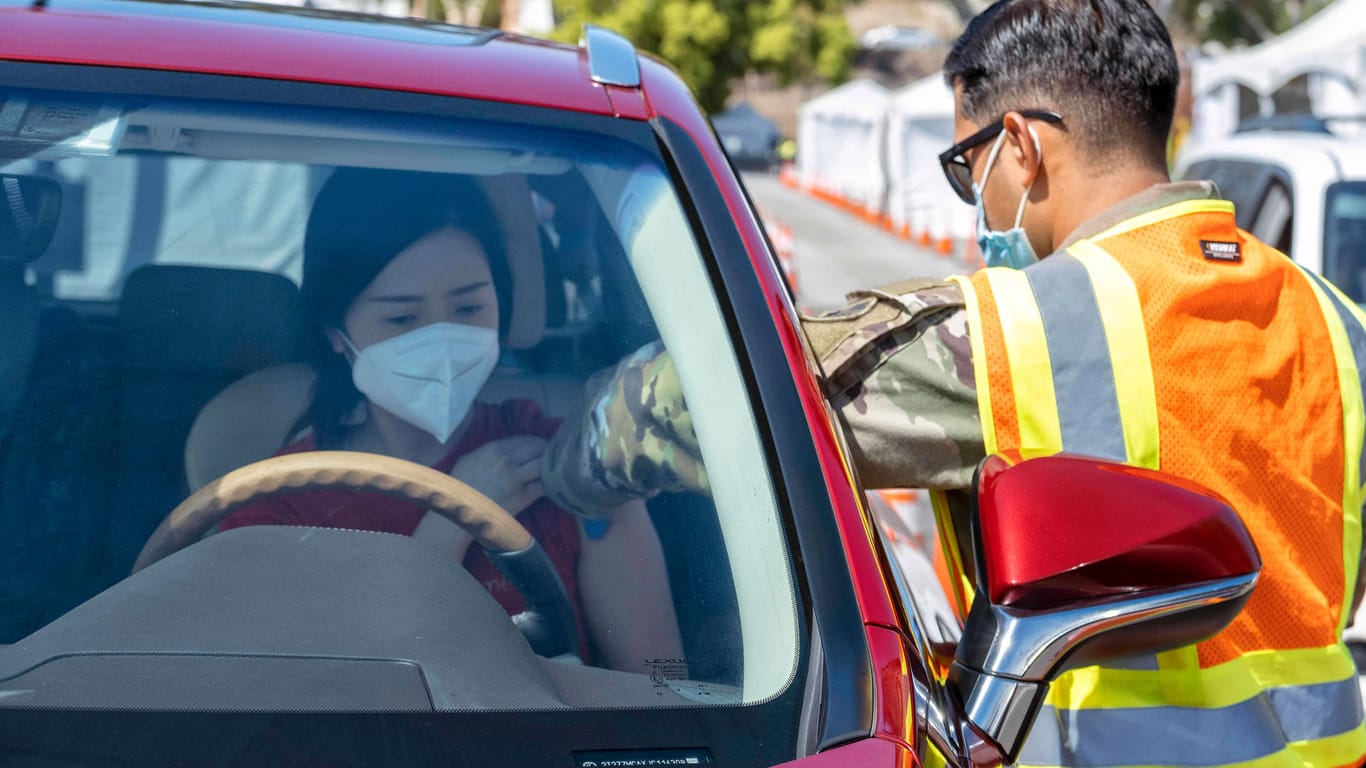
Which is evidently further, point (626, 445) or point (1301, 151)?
point (1301, 151)

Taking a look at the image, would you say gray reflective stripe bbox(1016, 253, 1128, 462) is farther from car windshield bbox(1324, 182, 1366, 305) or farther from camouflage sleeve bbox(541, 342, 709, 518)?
car windshield bbox(1324, 182, 1366, 305)

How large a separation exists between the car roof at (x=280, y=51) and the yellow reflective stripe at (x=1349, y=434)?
102 cm

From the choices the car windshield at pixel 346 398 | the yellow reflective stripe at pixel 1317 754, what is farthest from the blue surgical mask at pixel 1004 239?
the yellow reflective stripe at pixel 1317 754

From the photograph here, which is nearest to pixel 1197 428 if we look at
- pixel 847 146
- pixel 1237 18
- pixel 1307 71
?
pixel 1307 71

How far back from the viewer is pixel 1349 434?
194 centimetres

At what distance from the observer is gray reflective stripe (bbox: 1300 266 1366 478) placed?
197 cm

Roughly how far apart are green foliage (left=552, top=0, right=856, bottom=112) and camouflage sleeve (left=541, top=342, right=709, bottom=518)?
4600 cm

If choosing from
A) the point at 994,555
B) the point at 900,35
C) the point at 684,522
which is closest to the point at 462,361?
the point at 684,522

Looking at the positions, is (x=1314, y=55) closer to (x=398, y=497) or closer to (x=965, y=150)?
(x=965, y=150)

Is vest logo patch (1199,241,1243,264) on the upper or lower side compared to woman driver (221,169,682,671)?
upper

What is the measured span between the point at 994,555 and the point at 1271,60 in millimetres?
17619

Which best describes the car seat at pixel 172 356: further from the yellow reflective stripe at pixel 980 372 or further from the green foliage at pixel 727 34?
the green foliage at pixel 727 34

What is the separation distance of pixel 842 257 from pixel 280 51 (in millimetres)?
17060

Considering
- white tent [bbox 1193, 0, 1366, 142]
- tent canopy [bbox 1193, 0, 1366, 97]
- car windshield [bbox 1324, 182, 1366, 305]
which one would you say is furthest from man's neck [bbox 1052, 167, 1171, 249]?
tent canopy [bbox 1193, 0, 1366, 97]
